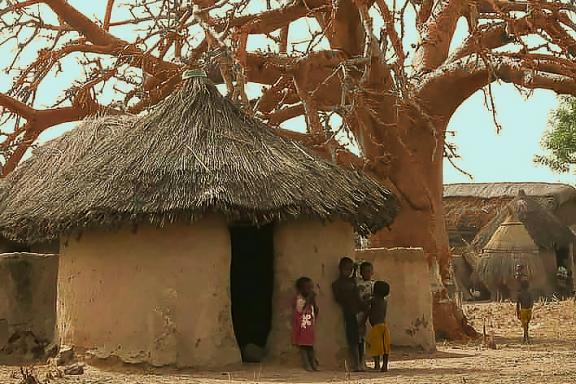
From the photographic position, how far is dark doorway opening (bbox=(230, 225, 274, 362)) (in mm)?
10484

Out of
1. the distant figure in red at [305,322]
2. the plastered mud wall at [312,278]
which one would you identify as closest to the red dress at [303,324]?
the distant figure in red at [305,322]

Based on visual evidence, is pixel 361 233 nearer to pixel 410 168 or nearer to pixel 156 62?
pixel 410 168

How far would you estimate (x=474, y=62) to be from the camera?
1273 cm

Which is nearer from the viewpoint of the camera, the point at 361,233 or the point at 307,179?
the point at 307,179

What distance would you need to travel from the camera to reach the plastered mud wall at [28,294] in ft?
33.0

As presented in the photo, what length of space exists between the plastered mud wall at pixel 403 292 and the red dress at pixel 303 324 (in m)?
2.01

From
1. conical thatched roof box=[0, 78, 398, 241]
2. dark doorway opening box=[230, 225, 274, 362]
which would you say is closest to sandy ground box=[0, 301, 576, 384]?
conical thatched roof box=[0, 78, 398, 241]

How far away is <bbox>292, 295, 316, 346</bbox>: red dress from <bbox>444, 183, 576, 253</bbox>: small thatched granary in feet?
63.2

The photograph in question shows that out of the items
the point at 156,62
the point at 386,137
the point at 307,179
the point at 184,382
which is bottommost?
the point at 184,382

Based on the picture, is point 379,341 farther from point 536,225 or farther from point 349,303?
point 536,225

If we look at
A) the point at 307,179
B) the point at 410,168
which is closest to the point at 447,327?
the point at 410,168

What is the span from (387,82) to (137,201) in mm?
4784

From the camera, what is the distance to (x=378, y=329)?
913 cm

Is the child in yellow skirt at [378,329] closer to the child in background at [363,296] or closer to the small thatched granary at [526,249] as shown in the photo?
the child in background at [363,296]
